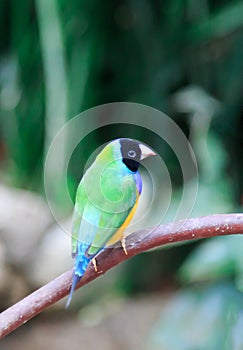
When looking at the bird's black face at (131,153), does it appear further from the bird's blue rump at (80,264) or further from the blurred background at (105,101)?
the blurred background at (105,101)

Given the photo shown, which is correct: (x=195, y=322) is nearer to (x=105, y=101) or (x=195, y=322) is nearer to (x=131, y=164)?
(x=105, y=101)

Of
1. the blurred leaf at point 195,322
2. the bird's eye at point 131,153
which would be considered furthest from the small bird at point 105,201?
the blurred leaf at point 195,322

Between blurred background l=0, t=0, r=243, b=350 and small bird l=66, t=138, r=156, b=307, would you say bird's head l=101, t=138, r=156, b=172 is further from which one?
blurred background l=0, t=0, r=243, b=350

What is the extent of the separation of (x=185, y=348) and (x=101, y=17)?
0.68 m

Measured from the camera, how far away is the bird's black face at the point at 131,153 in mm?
339

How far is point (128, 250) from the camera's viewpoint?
0.37 m

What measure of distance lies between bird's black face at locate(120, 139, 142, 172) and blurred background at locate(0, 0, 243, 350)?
0.77m

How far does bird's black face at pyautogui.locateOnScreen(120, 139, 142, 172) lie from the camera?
0.34 m

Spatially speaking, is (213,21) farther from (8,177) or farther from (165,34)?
(8,177)

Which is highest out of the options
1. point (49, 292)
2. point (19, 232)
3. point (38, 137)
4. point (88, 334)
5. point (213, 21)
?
point (49, 292)

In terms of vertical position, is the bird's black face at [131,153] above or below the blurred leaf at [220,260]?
above

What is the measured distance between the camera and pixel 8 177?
4.86 ft

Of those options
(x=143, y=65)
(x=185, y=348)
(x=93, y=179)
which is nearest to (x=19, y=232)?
(x=143, y=65)

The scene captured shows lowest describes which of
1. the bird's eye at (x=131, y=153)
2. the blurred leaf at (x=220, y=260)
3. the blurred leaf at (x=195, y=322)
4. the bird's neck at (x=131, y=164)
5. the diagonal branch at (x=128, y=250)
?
the blurred leaf at (x=195, y=322)
